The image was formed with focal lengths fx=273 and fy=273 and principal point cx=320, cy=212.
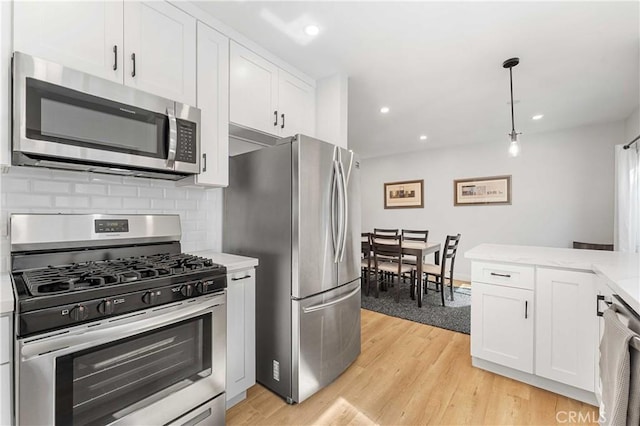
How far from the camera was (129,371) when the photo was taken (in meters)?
1.21

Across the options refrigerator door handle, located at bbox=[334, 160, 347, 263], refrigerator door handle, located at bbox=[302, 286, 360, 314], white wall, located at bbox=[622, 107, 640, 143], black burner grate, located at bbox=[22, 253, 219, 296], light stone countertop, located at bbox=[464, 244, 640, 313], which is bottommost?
refrigerator door handle, located at bbox=[302, 286, 360, 314]

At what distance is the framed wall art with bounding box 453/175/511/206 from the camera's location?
480 cm

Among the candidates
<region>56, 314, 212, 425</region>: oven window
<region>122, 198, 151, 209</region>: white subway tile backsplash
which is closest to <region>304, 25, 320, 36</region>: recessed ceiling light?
<region>122, 198, 151, 209</region>: white subway tile backsplash

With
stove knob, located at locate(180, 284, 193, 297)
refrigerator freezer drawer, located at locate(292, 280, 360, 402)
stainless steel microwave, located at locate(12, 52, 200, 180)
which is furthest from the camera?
refrigerator freezer drawer, located at locate(292, 280, 360, 402)

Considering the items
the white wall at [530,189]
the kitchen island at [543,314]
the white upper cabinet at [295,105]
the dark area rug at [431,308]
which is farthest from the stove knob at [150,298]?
the white wall at [530,189]

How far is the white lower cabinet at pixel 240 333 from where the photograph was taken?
1713 mm

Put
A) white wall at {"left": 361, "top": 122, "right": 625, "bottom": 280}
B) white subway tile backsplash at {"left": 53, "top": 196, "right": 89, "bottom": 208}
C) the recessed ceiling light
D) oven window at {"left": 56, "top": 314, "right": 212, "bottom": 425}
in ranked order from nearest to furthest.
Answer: oven window at {"left": 56, "top": 314, "right": 212, "bottom": 425}, white subway tile backsplash at {"left": 53, "top": 196, "right": 89, "bottom": 208}, the recessed ceiling light, white wall at {"left": 361, "top": 122, "right": 625, "bottom": 280}

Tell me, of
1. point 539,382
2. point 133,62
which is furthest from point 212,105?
point 539,382

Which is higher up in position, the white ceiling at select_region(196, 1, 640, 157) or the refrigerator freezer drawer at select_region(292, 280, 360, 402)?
the white ceiling at select_region(196, 1, 640, 157)

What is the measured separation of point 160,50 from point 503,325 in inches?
118

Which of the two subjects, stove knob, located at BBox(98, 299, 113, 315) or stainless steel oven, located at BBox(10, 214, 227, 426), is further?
stove knob, located at BBox(98, 299, 113, 315)

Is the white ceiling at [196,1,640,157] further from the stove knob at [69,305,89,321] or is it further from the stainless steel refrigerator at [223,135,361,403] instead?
the stove knob at [69,305,89,321]

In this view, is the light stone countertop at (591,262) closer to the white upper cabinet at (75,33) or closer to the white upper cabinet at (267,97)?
the white upper cabinet at (267,97)

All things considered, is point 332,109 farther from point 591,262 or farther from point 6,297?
point 6,297
